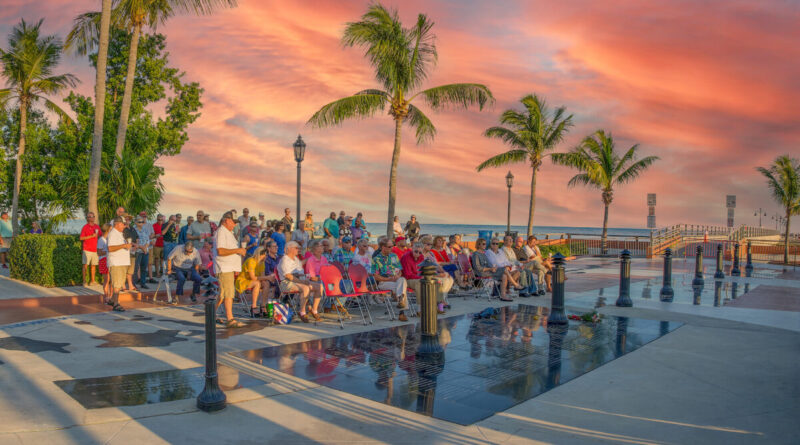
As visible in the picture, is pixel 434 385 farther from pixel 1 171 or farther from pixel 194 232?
pixel 1 171

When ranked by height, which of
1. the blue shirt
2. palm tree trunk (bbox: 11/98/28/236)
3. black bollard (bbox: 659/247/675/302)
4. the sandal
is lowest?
the sandal

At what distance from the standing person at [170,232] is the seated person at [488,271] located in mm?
7691

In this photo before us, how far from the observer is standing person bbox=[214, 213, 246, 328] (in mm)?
8148

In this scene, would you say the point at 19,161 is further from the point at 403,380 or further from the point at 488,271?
the point at 403,380

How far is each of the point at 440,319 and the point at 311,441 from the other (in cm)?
550

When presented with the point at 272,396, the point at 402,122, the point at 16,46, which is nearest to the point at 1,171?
the point at 16,46

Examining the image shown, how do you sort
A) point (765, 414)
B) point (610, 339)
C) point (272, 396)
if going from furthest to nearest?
point (610, 339) → point (272, 396) → point (765, 414)

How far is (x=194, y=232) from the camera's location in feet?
44.8

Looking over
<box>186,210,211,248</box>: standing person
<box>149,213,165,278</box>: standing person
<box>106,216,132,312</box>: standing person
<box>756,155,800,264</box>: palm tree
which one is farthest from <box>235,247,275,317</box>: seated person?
<box>756,155,800,264</box>: palm tree

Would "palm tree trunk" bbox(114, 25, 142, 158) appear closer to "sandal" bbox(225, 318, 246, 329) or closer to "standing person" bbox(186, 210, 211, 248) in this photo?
"standing person" bbox(186, 210, 211, 248)

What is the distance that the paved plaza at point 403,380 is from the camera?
4.34 metres

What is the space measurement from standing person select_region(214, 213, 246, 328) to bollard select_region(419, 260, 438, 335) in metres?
3.08

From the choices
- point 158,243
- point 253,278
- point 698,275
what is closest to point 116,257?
point 253,278

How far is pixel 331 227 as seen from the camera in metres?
16.9
